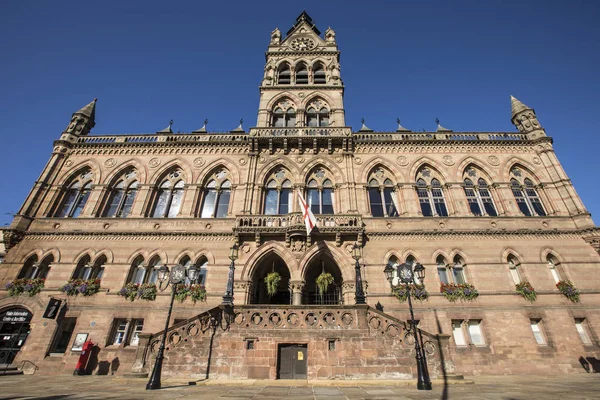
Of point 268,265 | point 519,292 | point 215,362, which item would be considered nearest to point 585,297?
point 519,292

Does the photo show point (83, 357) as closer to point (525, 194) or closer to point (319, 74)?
point (319, 74)

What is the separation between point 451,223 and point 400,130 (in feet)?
29.2

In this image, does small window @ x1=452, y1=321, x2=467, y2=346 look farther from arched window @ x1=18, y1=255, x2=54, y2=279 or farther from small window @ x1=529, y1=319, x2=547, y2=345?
arched window @ x1=18, y1=255, x2=54, y2=279

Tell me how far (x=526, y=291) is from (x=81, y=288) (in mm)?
26545

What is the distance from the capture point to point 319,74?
27.0 meters

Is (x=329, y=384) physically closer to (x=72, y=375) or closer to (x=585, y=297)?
(x=72, y=375)

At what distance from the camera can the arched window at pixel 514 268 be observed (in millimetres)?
16844

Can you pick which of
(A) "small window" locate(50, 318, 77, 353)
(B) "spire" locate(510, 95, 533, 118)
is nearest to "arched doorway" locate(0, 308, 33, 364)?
(A) "small window" locate(50, 318, 77, 353)

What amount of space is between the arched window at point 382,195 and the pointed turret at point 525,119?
12.7 meters

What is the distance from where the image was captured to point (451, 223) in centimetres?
1831

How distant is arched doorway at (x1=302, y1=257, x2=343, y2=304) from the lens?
17.3 m

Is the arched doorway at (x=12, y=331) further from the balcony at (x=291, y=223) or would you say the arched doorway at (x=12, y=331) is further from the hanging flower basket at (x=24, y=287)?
the balcony at (x=291, y=223)

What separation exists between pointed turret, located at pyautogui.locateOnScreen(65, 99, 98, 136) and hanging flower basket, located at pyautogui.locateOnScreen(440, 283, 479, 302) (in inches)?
1191

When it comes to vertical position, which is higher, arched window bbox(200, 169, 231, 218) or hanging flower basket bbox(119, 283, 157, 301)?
arched window bbox(200, 169, 231, 218)
